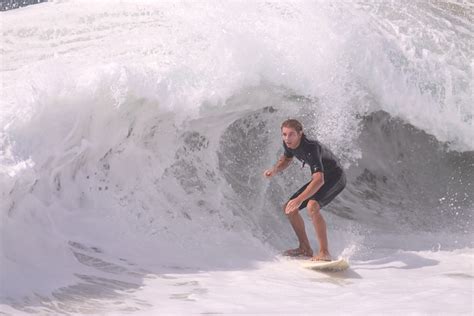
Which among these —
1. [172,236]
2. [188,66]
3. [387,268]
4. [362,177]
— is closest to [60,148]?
[172,236]

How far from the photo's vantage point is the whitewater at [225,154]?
4.48 m

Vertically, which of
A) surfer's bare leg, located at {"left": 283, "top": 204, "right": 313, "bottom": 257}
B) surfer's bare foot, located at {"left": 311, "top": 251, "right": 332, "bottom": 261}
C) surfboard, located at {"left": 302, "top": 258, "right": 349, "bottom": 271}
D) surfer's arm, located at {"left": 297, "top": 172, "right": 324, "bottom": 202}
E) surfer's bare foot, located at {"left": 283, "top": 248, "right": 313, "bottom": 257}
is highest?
surfer's arm, located at {"left": 297, "top": 172, "right": 324, "bottom": 202}

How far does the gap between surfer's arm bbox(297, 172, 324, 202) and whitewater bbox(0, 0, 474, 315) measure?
1.78 feet

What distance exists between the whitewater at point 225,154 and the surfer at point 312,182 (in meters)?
0.30

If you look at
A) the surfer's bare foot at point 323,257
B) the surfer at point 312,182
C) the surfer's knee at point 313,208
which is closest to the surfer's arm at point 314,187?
the surfer at point 312,182

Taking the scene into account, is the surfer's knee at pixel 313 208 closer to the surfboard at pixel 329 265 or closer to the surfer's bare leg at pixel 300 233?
the surfer's bare leg at pixel 300 233

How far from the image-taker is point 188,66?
6277 millimetres

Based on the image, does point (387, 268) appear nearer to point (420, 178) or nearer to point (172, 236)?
point (172, 236)

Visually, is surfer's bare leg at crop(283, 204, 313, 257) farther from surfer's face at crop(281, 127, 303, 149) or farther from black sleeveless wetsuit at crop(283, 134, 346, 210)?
surfer's face at crop(281, 127, 303, 149)

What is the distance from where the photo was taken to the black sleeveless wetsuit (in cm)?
524

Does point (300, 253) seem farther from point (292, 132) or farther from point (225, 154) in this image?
point (225, 154)

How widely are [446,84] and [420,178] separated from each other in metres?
1.23

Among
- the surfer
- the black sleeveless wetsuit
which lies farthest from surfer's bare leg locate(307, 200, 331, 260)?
the black sleeveless wetsuit

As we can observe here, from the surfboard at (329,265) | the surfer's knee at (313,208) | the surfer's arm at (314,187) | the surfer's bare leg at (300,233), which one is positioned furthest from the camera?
the surfer's bare leg at (300,233)
